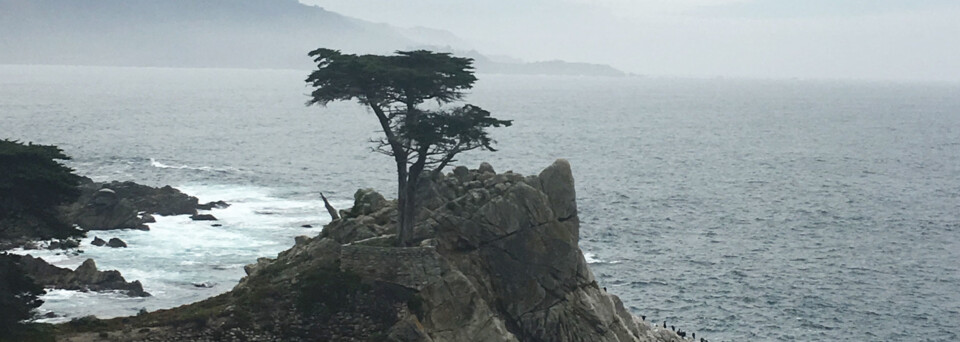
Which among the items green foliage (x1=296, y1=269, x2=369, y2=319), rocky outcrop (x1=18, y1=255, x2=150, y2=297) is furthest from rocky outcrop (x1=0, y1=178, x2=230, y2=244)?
green foliage (x1=296, y1=269, x2=369, y2=319)

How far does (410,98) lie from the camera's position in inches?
1939

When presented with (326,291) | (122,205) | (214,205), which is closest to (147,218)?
(122,205)

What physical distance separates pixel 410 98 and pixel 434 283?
369 inches

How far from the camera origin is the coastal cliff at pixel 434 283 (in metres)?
44.2

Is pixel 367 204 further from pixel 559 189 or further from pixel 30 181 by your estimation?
pixel 30 181

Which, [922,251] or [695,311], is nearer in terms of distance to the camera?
[695,311]

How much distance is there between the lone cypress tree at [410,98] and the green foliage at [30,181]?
1222cm

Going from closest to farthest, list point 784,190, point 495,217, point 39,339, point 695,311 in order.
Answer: point 39,339, point 495,217, point 695,311, point 784,190

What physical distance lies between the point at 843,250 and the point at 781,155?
84.1m

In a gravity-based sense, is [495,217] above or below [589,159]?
above

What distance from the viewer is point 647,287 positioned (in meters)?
81.6

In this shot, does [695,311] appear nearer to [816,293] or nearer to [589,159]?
[816,293]

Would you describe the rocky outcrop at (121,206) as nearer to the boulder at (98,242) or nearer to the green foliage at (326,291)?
the boulder at (98,242)

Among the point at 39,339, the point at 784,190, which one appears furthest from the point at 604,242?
the point at 39,339
